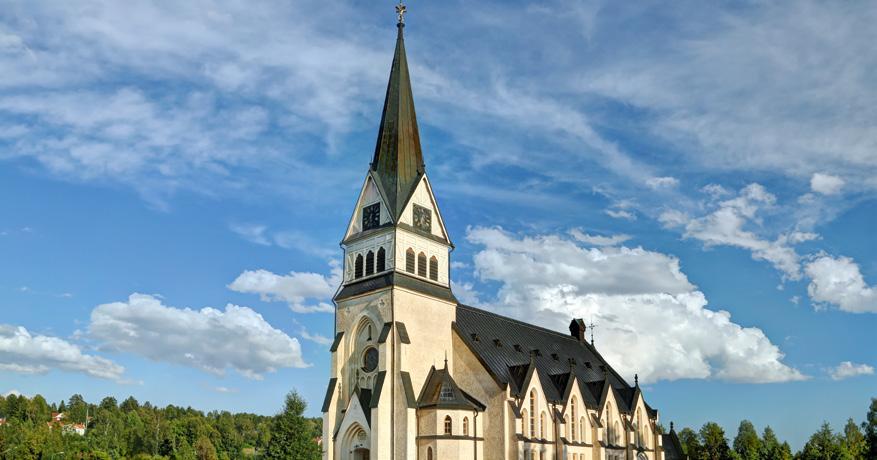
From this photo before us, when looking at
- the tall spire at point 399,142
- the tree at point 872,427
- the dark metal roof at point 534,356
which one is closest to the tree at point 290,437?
the dark metal roof at point 534,356

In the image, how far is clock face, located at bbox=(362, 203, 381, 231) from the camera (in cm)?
6062

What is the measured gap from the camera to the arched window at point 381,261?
5906cm

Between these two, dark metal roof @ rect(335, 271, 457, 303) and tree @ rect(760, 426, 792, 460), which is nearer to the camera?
dark metal roof @ rect(335, 271, 457, 303)

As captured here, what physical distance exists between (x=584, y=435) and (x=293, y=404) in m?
40.1

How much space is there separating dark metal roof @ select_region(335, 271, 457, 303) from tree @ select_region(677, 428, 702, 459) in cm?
6705

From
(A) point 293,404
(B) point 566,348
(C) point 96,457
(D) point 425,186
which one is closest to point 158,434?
(C) point 96,457

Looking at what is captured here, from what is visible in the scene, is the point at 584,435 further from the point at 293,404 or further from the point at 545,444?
the point at 293,404

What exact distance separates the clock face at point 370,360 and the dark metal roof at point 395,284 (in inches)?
173

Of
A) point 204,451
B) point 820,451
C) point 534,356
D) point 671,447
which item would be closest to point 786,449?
point 820,451

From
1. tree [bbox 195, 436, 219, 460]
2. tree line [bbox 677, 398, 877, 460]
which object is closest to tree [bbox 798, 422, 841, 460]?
tree line [bbox 677, 398, 877, 460]

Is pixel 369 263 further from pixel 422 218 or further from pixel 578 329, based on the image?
pixel 578 329

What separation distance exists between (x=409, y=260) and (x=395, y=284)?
329cm

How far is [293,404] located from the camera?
9394cm

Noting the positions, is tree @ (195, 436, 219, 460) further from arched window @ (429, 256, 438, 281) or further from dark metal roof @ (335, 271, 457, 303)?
arched window @ (429, 256, 438, 281)
